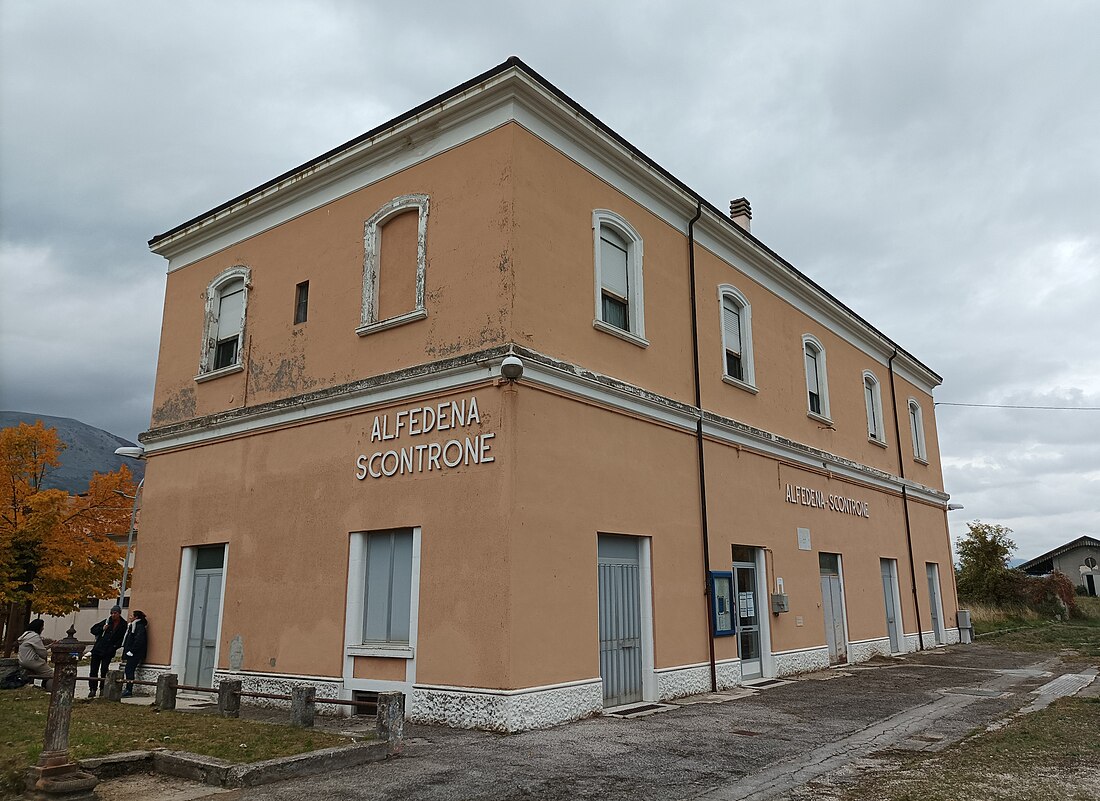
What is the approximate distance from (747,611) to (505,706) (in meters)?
6.79

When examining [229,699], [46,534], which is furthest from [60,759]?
[46,534]

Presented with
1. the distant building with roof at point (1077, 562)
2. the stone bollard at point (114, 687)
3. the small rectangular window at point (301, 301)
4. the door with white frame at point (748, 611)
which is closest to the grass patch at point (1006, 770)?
the door with white frame at point (748, 611)

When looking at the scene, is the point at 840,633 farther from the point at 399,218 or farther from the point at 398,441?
the point at 399,218

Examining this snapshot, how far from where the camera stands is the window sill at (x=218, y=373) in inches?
577

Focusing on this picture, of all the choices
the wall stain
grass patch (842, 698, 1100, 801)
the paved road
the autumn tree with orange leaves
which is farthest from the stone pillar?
the autumn tree with orange leaves

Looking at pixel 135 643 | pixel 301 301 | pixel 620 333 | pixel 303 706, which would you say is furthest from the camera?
pixel 135 643

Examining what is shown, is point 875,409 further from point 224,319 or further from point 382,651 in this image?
point 224,319

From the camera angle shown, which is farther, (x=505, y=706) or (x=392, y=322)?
(x=392, y=322)

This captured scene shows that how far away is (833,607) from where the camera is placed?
18141 millimetres

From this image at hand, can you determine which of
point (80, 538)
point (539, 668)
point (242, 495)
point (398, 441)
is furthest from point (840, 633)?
→ point (80, 538)

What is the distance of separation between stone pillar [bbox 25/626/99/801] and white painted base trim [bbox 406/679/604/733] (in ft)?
Answer: 13.8

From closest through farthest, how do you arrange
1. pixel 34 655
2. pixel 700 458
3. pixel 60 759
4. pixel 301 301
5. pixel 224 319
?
pixel 60 759
pixel 34 655
pixel 700 458
pixel 301 301
pixel 224 319

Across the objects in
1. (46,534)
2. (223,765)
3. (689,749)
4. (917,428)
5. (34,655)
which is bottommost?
(689,749)

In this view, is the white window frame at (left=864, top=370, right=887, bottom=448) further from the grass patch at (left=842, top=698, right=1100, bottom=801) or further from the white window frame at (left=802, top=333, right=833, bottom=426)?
the grass patch at (left=842, top=698, right=1100, bottom=801)
